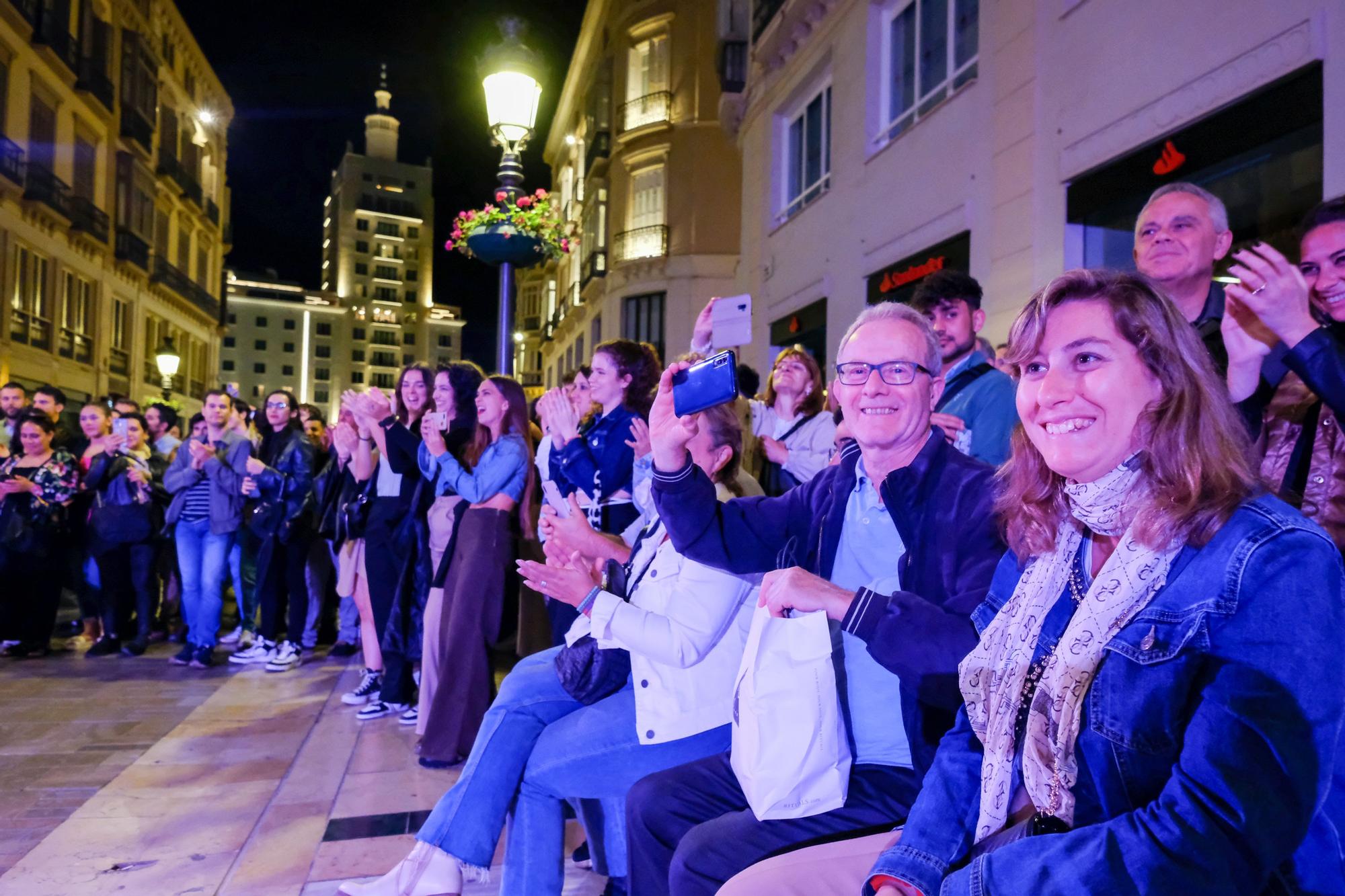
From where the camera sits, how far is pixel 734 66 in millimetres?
16156

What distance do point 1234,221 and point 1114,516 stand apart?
5.55 m

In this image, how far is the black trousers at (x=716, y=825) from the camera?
6.91 feet

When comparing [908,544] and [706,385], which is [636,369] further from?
[908,544]

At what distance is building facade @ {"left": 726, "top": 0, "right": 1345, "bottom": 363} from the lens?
17.5 ft

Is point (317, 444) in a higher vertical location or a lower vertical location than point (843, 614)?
higher

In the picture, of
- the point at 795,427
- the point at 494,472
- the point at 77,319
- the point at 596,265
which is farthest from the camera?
the point at 596,265

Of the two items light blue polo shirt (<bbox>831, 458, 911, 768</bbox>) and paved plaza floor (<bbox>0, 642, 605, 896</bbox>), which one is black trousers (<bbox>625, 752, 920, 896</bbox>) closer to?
light blue polo shirt (<bbox>831, 458, 911, 768</bbox>)

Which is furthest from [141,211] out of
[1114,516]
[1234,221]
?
[1114,516]

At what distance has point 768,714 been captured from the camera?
81.5 inches

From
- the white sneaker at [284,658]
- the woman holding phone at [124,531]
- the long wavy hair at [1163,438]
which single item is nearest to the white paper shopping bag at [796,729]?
the long wavy hair at [1163,438]

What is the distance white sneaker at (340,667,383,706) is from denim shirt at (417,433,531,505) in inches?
69.2

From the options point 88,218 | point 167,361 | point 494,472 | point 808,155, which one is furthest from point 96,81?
point 494,472

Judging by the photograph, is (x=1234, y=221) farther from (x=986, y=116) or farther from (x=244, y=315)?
(x=244, y=315)

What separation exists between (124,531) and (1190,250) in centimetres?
792
